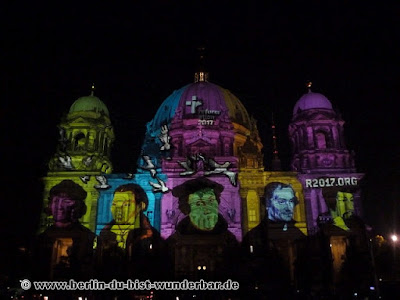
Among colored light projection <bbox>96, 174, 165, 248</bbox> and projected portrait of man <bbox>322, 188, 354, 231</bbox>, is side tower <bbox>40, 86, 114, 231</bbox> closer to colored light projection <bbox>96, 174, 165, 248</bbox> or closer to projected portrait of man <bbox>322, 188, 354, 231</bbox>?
colored light projection <bbox>96, 174, 165, 248</bbox>

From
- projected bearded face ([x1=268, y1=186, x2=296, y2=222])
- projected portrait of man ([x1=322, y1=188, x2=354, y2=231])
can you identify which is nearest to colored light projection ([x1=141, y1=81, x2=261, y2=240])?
projected bearded face ([x1=268, y1=186, x2=296, y2=222])

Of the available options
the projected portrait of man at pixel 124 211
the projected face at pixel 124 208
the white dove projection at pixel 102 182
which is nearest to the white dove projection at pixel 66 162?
the white dove projection at pixel 102 182

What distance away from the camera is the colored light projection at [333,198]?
4725 cm

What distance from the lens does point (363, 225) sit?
46469 mm

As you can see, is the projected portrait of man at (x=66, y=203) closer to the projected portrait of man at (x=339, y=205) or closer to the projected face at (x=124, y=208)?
the projected face at (x=124, y=208)

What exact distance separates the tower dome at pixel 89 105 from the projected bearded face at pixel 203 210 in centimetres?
2173

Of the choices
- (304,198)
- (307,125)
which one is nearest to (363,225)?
(304,198)

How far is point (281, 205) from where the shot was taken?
47469 mm

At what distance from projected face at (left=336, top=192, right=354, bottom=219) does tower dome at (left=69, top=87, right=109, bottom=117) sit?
35.9 meters

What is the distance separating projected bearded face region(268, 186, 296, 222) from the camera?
47125 mm

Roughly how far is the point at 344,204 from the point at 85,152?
35.3 meters

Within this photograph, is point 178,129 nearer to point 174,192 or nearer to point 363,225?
point 174,192

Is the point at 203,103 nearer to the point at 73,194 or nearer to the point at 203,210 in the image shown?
the point at 203,210

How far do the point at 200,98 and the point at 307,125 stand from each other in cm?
1883
